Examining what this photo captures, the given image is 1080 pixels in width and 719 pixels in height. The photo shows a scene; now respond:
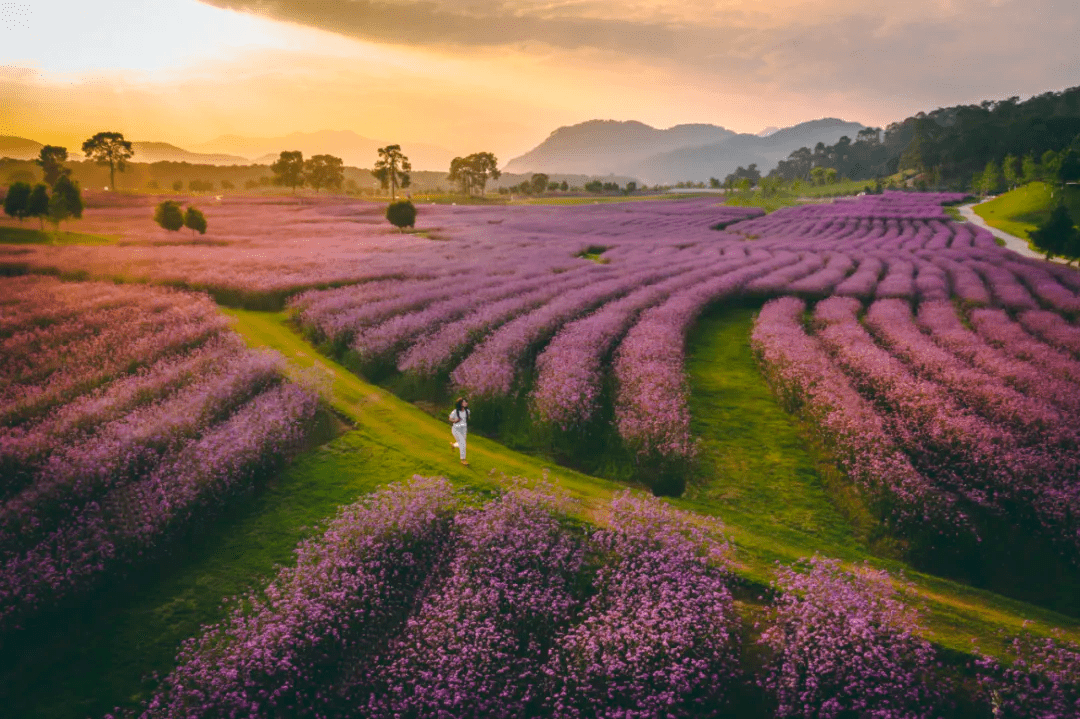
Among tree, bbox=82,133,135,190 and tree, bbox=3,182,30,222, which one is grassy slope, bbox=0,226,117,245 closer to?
tree, bbox=3,182,30,222

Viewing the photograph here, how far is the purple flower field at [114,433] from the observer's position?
6.80 metres

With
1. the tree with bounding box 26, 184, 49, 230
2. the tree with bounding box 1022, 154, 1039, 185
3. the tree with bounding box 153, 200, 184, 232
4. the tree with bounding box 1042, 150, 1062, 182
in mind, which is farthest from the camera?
the tree with bounding box 1022, 154, 1039, 185

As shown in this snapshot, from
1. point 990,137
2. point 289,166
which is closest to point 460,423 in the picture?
point 289,166

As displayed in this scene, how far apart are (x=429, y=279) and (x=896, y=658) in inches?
854

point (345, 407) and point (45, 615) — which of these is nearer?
point (45, 615)

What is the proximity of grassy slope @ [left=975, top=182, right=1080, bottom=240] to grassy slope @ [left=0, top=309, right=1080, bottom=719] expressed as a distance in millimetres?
52066

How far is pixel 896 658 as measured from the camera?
5398 millimetres

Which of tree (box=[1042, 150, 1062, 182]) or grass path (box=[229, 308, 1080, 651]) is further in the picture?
tree (box=[1042, 150, 1062, 182])

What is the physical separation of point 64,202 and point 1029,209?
284ft

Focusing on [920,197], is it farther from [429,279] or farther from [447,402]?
[447,402]

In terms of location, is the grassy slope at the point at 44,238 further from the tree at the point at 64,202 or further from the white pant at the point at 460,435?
the white pant at the point at 460,435

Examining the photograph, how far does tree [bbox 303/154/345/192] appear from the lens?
105 meters

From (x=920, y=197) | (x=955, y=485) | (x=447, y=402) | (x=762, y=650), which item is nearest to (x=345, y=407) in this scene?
(x=447, y=402)

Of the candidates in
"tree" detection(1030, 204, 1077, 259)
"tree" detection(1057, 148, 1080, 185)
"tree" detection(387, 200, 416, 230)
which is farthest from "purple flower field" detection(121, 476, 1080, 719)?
"tree" detection(1057, 148, 1080, 185)
